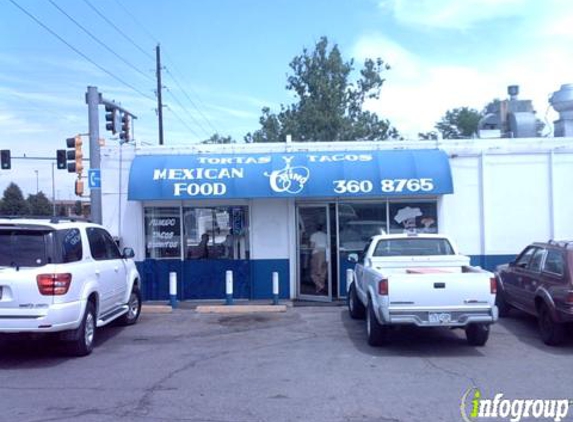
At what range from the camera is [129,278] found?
41.2ft

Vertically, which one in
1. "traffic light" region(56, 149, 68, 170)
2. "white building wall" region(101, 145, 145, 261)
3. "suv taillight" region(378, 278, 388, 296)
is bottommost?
"suv taillight" region(378, 278, 388, 296)

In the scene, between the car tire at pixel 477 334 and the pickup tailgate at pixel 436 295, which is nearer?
the pickup tailgate at pixel 436 295

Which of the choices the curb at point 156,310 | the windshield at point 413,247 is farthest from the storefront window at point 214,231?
the windshield at point 413,247

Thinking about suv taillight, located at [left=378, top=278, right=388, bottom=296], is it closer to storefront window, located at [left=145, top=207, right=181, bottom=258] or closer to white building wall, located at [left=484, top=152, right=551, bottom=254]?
white building wall, located at [left=484, top=152, right=551, bottom=254]

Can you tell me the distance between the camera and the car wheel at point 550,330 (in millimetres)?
10227

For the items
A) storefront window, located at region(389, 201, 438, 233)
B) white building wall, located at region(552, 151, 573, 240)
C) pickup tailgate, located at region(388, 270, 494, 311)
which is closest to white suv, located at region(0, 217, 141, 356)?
pickup tailgate, located at region(388, 270, 494, 311)

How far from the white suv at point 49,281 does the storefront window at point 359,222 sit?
7.48 meters

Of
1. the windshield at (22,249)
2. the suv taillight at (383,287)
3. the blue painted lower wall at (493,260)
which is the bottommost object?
the blue painted lower wall at (493,260)

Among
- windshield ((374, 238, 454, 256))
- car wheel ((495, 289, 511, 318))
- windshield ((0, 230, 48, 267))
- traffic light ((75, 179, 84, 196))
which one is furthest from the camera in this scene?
traffic light ((75, 179, 84, 196))

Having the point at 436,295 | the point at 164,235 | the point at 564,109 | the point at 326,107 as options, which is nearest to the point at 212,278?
the point at 164,235

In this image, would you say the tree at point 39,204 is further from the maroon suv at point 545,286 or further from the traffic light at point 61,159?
the maroon suv at point 545,286

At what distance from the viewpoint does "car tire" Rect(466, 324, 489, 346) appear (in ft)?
33.6

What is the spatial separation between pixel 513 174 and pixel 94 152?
10.1 meters

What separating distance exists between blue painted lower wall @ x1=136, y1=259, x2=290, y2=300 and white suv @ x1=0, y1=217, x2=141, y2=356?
19.5 ft
